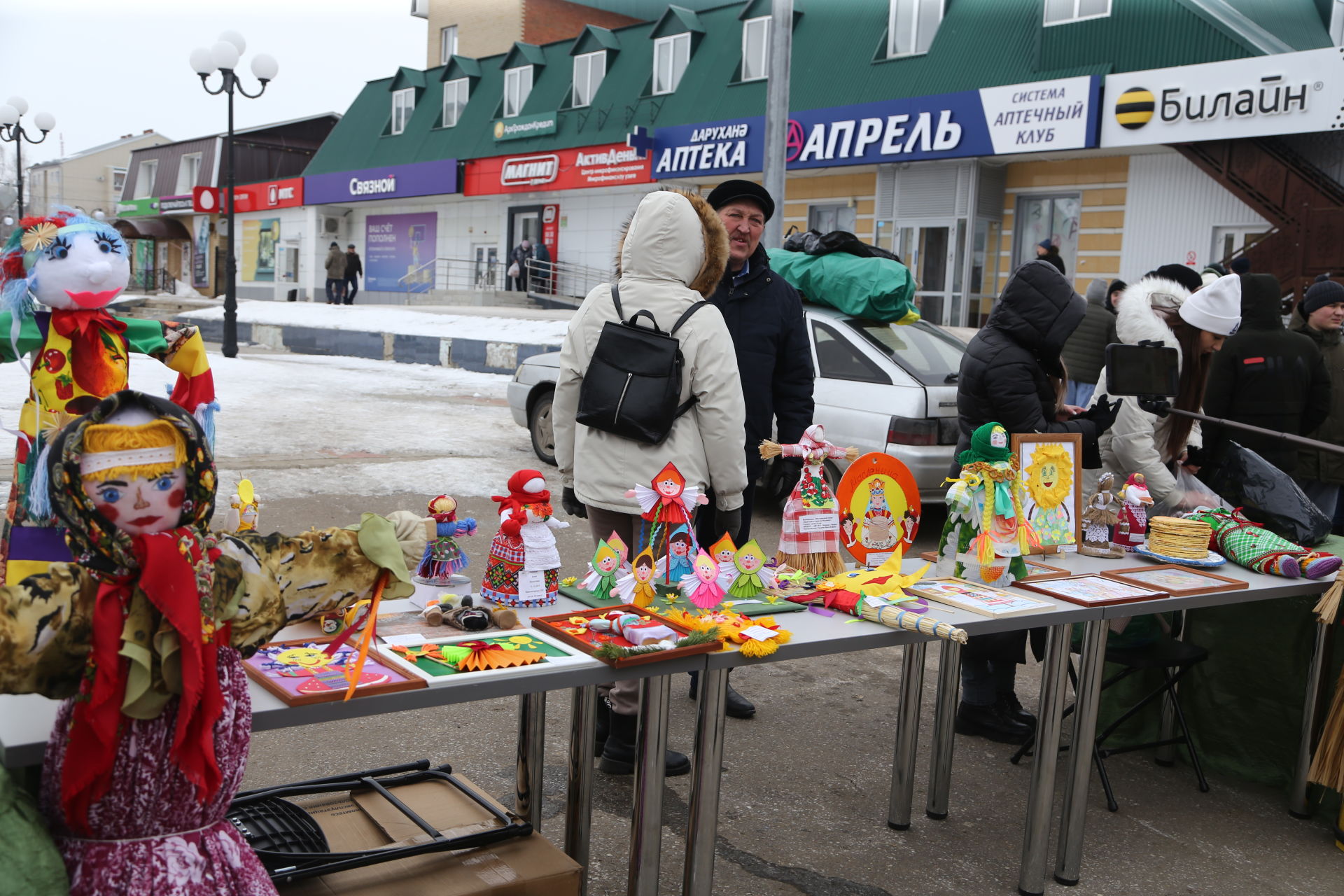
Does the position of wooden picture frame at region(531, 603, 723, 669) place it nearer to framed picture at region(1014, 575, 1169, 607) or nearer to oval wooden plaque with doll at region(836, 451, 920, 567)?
oval wooden plaque with doll at region(836, 451, 920, 567)

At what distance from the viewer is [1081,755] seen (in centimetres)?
328

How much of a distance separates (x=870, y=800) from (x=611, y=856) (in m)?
1.01

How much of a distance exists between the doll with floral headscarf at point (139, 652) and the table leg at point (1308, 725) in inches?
134

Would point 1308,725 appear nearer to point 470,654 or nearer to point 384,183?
point 470,654

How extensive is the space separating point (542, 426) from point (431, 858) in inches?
279

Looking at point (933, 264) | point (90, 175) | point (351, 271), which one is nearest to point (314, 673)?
point (933, 264)

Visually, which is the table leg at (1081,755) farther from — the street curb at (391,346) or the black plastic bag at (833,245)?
the street curb at (391,346)

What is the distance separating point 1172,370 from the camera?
368cm

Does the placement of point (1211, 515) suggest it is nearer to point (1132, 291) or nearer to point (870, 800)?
point (1132, 291)

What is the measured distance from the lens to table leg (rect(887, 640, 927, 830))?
140 inches

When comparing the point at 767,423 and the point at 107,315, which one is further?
the point at 767,423

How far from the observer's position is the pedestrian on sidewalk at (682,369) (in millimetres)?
3436

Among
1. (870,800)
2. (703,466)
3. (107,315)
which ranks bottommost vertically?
(870,800)

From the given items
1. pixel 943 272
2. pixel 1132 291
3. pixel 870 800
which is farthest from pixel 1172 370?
pixel 943 272
